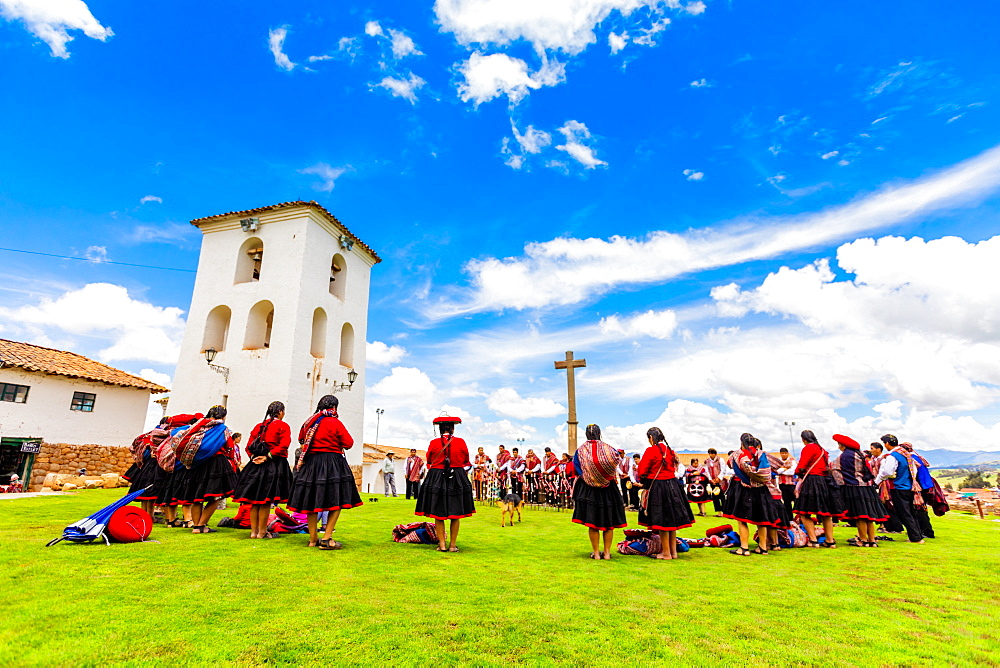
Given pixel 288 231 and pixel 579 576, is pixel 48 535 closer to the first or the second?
pixel 579 576

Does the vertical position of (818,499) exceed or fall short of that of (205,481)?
it falls short

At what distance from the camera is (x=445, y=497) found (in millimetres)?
7492

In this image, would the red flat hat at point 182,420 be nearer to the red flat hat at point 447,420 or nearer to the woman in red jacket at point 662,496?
the red flat hat at point 447,420

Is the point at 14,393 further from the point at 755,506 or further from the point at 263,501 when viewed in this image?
the point at 755,506

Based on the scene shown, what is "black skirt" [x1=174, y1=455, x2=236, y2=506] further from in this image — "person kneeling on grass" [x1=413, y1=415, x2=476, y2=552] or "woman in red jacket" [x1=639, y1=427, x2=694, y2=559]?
"woman in red jacket" [x1=639, y1=427, x2=694, y2=559]

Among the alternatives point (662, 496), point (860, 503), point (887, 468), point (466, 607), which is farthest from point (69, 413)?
point (887, 468)

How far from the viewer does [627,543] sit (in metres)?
8.06

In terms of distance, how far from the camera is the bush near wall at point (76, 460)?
20609 millimetres

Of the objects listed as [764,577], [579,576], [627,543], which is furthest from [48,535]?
[764,577]

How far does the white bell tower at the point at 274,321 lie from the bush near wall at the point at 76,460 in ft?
17.7

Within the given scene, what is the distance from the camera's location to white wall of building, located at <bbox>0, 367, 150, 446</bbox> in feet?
67.3

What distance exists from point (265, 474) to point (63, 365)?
2271 centimetres

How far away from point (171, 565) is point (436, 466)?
348 cm

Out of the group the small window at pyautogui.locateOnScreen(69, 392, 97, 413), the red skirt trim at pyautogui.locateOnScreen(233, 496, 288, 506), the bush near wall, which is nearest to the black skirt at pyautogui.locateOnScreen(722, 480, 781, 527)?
the red skirt trim at pyautogui.locateOnScreen(233, 496, 288, 506)
